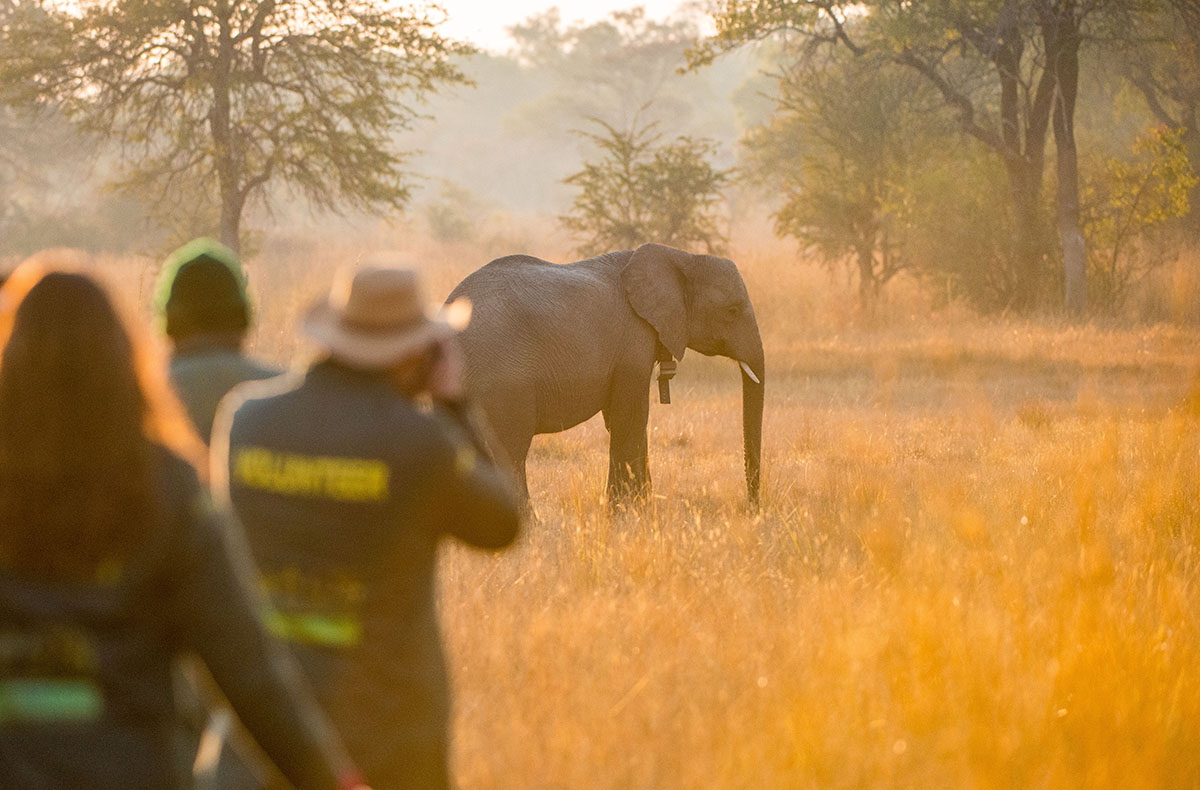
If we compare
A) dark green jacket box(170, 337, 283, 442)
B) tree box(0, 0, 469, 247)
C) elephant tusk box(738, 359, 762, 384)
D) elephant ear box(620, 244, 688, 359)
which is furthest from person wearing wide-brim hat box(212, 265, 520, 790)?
tree box(0, 0, 469, 247)

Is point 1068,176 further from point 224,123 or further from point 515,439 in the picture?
point 515,439

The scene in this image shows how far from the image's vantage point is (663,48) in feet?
178

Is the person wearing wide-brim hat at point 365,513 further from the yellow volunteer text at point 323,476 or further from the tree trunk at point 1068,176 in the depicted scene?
the tree trunk at point 1068,176

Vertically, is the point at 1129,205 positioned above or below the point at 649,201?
below

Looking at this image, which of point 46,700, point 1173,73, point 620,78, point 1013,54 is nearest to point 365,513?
point 46,700

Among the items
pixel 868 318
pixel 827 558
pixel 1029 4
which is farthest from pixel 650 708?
pixel 1029 4

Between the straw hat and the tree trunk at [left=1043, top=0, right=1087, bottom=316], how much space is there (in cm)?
2069

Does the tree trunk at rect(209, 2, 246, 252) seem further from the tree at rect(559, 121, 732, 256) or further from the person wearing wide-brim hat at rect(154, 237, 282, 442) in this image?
the person wearing wide-brim hat at rect(154, 237, 282, 442)

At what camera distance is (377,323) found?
89.1 inches

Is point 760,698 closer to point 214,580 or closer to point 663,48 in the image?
point 214,580

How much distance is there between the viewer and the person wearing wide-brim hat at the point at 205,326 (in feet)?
10.8

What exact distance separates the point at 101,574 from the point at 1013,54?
75.0 ft

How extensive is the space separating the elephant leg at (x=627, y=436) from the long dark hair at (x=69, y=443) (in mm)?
6206

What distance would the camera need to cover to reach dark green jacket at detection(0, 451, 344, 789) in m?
1.65
